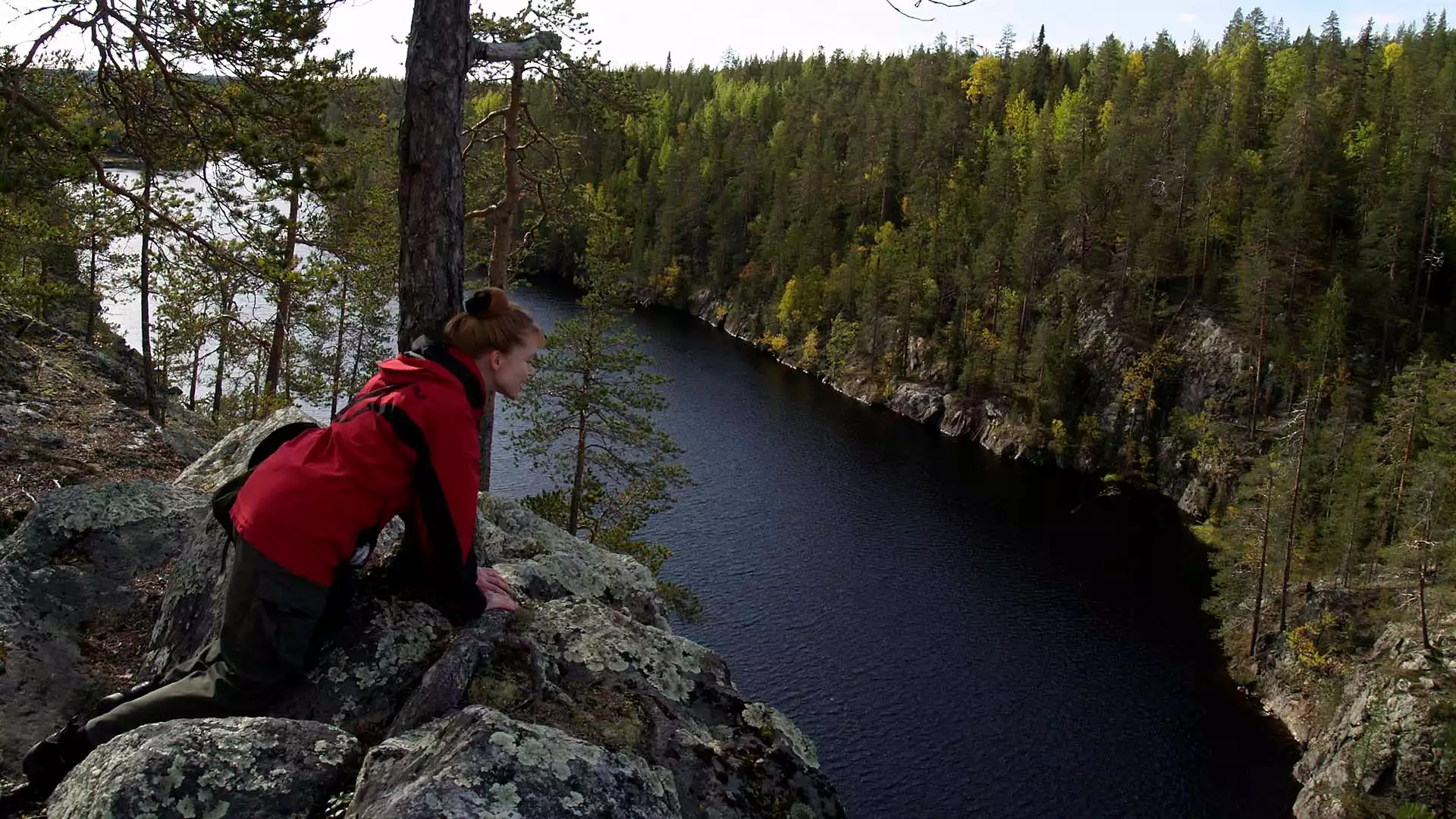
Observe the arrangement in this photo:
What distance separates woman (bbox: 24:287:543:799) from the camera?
3623 mm

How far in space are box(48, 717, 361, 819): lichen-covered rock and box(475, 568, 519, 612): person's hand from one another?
0.96 meters

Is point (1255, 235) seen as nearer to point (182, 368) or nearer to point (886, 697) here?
point (886, 697)

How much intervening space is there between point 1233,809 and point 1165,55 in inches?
2613

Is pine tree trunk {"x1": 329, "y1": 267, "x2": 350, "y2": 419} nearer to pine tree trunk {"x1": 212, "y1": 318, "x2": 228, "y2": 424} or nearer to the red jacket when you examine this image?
pine tree trunk {"x1": 212, "y1": 318, "x2": 228, "y2": 424}

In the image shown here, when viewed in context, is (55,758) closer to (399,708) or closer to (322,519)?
(399,708)

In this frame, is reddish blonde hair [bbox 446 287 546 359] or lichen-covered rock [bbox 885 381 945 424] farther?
lichen-covered rock [bbox 885 381 945 424]

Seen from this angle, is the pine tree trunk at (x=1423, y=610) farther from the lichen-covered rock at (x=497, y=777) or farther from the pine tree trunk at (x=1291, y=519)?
the lichen-covered rock at (x=497, y=777)

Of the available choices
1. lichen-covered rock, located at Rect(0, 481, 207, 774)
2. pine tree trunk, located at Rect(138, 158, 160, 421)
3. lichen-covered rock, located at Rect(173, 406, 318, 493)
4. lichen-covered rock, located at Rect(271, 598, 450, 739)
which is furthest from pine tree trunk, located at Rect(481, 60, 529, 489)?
lichen-covered rock, located at Rect(271, 598, 450, 739)

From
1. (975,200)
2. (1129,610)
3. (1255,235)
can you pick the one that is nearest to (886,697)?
(1129,610)

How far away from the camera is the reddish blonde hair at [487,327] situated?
397cm

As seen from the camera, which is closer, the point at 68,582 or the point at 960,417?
the point at 68,582

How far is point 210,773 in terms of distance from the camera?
124 inches

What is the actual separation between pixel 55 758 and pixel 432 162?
11.1ft

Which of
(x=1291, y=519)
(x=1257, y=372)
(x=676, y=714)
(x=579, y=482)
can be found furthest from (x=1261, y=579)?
(x=676, y=714)
